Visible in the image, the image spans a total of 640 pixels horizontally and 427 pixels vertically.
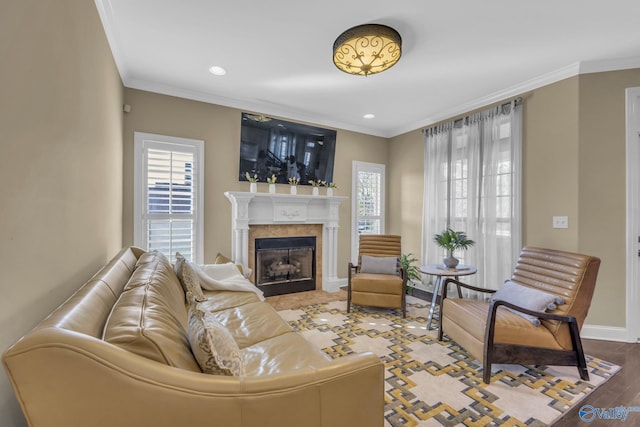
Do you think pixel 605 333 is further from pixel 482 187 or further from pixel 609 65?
pixel 609 65

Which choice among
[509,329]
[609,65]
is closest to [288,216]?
[509,329]

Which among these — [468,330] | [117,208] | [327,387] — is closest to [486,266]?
[468,330]

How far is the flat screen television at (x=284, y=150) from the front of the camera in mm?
3945

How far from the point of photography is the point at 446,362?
2.38 m

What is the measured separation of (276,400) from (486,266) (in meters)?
3.56

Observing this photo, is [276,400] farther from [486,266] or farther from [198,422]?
[486,266]

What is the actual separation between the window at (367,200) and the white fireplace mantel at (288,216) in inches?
18.7

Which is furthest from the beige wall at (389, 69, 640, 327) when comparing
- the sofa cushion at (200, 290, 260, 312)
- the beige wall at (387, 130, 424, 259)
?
the sofa cushion at (200, 290, 260, 312)

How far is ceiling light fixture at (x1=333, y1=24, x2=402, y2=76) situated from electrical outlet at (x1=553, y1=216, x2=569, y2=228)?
2.50 m

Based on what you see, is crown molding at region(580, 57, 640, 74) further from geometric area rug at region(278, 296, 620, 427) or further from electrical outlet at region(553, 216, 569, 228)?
geometric area rug at region(278, 296, 620, 427)

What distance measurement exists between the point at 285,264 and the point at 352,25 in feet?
10.8

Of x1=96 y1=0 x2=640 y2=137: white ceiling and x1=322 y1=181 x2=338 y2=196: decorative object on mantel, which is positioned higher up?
x1=96 y1=0 x2=640 y2=137: white ceiling

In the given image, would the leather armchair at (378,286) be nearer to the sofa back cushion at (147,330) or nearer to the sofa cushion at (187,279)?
the sofa cushion at (187,279)

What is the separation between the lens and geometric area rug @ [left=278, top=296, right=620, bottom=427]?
1.76 m
